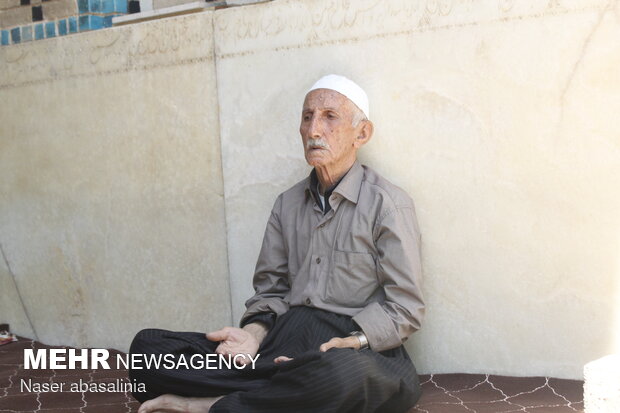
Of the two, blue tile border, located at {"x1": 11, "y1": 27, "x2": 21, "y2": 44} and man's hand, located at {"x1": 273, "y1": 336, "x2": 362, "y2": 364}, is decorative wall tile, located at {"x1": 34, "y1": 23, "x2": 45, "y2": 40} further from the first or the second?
man's hand, located at {"x1": 273, "y1": 336, "x2": 362, "y2": 364}

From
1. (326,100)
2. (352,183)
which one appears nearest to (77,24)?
(326,100)

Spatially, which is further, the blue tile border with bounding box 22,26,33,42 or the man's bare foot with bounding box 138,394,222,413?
the blue tile border with bounding box 22,26,33,42

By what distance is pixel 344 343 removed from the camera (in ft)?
11.8

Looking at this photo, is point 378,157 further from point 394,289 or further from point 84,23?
point 84,23

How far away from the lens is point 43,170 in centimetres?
542

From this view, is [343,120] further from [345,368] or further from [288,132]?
[345,368]

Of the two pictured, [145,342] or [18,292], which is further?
[18,292]

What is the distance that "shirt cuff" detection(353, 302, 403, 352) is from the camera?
3641 mm

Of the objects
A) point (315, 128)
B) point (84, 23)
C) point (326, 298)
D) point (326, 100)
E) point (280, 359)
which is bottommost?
point (280, 359)

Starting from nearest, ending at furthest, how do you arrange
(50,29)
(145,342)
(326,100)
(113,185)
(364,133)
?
(145,342)
(326,100)
(364,133)
(113,185)
(50,29)

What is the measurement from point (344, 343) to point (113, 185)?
2.14 meters

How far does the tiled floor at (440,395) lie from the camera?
372 cm

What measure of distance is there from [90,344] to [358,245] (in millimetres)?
2250

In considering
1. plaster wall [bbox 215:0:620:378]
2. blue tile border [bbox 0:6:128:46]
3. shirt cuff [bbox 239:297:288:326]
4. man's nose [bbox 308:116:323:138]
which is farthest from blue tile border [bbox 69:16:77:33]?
shirt cuff [bbox 239:297:288:326]
